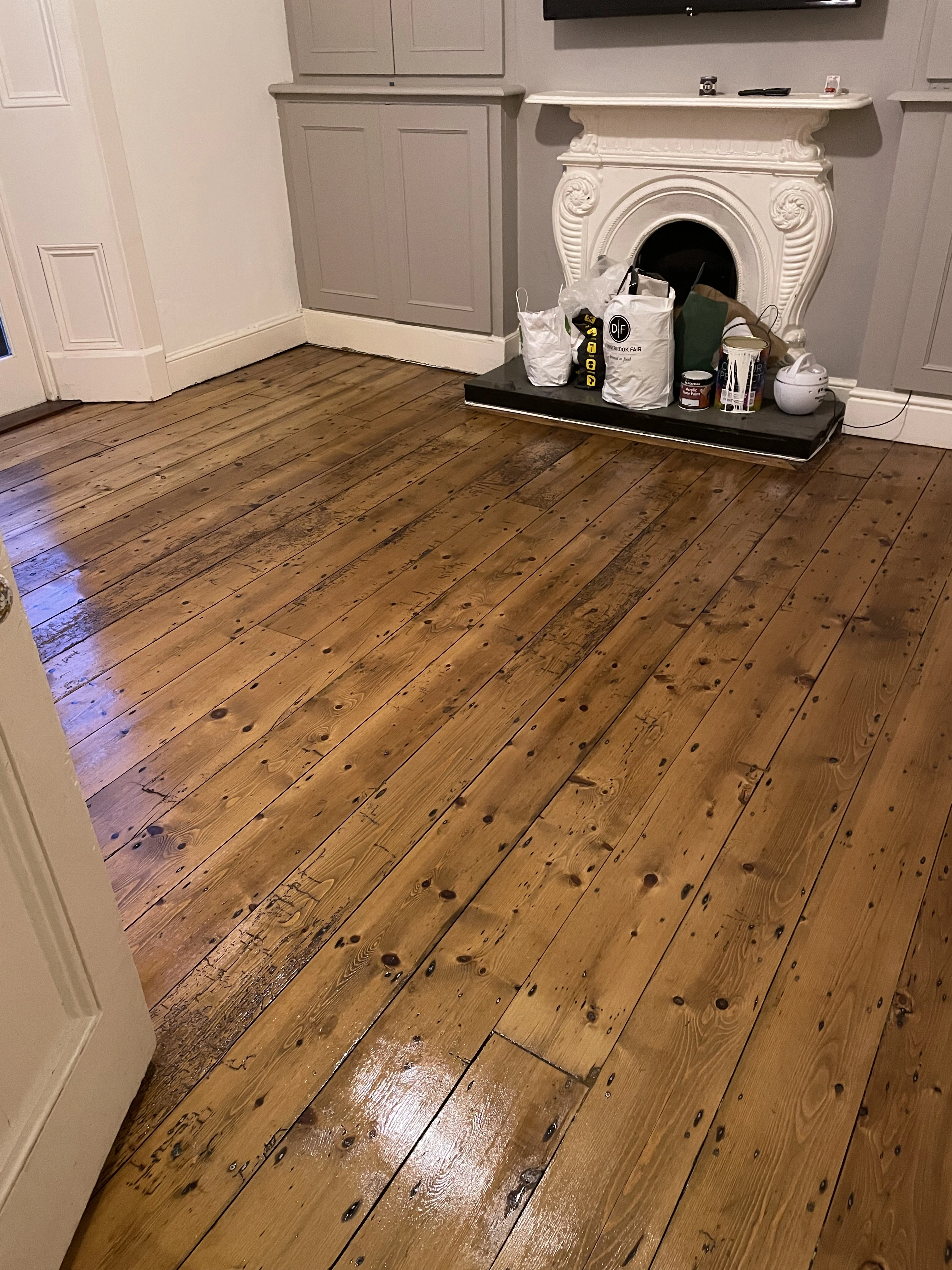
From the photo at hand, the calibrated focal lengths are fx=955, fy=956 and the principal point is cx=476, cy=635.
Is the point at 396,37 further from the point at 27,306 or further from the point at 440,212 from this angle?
the point at 27,306

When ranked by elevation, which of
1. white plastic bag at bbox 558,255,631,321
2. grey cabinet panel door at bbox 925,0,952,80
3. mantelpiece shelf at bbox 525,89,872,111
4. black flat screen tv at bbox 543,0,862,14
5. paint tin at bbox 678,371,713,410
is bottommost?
paint tin at bbox 678,371,713,410

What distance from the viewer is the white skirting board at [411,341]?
13.7ft

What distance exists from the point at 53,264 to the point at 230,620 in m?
2.20

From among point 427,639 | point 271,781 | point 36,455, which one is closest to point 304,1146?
point 271,781

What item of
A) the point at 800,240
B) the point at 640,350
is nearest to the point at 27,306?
the point at 640,350

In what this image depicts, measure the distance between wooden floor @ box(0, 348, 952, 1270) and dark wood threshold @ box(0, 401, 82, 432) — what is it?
2.61ft

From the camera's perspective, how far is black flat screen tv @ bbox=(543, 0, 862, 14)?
9.75 feet

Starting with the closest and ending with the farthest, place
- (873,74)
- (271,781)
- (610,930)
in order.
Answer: (610,930) → (271,781) → (873,74)

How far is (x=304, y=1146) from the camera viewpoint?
1.33 m

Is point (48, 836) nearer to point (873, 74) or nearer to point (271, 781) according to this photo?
point (271, 781)

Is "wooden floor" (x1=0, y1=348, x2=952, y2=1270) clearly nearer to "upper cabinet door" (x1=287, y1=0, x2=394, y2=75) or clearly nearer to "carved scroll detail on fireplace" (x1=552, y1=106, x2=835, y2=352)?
"carved scroll detail on fireplace" (x1=552, y1=106, x2=835, y2=352)

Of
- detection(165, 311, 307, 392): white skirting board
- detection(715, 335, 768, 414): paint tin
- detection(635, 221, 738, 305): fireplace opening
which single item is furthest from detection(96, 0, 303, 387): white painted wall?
detection(715, 335, 768, 414): paint tin

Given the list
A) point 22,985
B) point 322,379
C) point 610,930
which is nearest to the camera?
point 22,985

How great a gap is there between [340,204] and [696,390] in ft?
6.54
